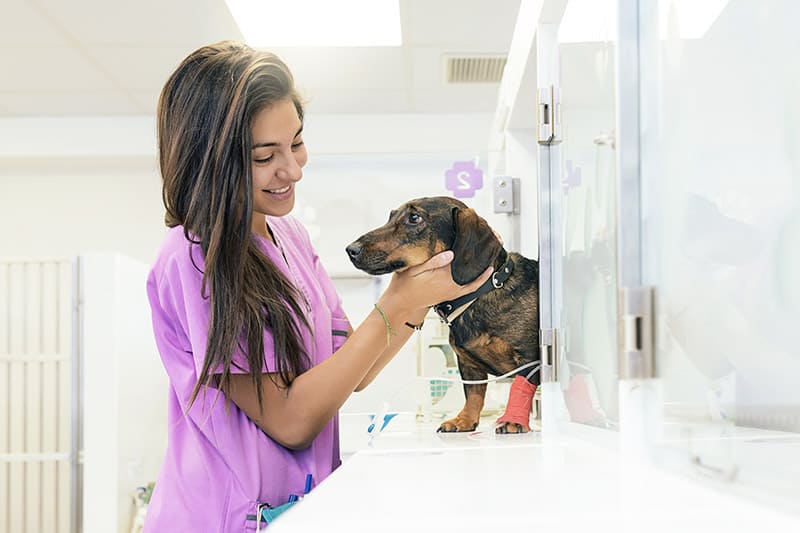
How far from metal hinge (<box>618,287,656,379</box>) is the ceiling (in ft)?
7.00

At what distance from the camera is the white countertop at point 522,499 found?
0.46 metres

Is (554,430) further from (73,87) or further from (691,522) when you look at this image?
(73,87)

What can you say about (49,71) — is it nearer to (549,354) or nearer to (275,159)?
(275,159)

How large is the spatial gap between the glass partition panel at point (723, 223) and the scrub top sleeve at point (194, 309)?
61 cm

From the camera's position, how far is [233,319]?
41.3 inches

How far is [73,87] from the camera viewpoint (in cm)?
371

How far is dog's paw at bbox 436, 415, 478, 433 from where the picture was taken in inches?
49.8

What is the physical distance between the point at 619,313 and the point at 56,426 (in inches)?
126

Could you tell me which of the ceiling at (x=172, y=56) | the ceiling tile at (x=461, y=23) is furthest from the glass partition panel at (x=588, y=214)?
the ceiling tile at (x=461, y=23)

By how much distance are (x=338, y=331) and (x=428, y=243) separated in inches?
10.2

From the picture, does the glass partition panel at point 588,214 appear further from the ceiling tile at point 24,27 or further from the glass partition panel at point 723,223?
the ceiling tile at point 24,27


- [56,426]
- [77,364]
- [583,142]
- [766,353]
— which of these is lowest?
[56,426]

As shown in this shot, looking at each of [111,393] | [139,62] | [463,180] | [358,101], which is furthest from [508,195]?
[358,101]

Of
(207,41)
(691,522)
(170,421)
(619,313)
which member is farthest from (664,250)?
(207,41)
